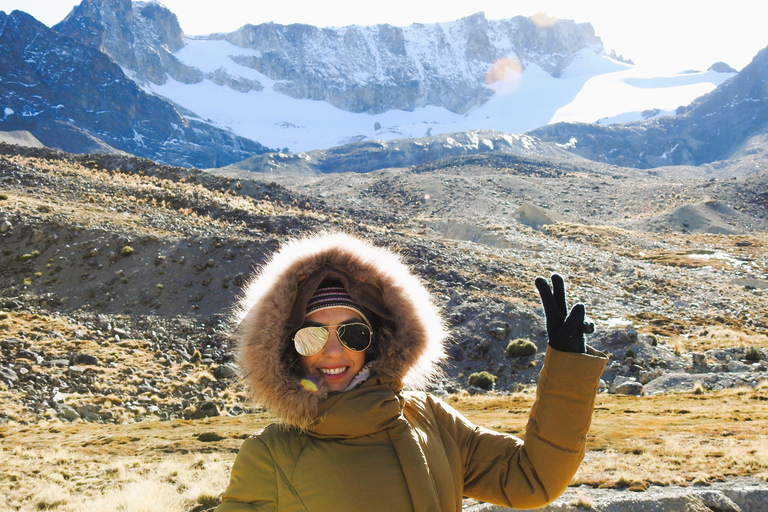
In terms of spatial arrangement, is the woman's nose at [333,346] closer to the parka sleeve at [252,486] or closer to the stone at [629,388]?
the parka sleeve at [252,486]

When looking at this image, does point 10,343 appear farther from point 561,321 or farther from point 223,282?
point 561,321

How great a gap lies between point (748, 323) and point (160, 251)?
2503cm

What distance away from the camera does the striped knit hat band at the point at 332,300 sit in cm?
250

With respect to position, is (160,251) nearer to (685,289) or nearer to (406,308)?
(406,308)

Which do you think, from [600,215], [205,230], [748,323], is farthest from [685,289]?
[600,215]

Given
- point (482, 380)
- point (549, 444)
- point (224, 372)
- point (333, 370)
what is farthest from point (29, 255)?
point (549, 444)

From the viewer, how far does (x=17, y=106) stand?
171000 mm

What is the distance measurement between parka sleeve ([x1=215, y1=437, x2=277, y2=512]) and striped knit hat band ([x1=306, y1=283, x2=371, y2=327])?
705 millimetres

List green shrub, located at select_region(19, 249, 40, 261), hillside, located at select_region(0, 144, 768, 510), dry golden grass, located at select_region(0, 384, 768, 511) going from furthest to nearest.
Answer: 1. green shrub, located at select_region(19, 249, 40, 261)
2. hillside, located at select_region(0, 144, 768, 510)
3. dry golden grass, located at select_region(0, 384, 768, 511)

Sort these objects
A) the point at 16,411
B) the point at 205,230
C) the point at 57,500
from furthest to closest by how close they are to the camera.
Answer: the point at 205,230
the point at 16,411
the point at 57,500

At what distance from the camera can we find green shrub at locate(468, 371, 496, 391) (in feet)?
51.9

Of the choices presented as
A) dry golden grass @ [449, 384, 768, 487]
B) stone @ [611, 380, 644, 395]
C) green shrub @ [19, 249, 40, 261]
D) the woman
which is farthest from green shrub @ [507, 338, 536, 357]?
green shrub @ [19, 249, 40, 261]

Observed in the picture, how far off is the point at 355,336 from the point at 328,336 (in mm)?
130

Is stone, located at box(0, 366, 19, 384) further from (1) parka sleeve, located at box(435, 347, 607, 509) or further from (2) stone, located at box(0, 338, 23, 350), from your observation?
(1) parka sleeve, located at box(435, 347, 607, 509)
